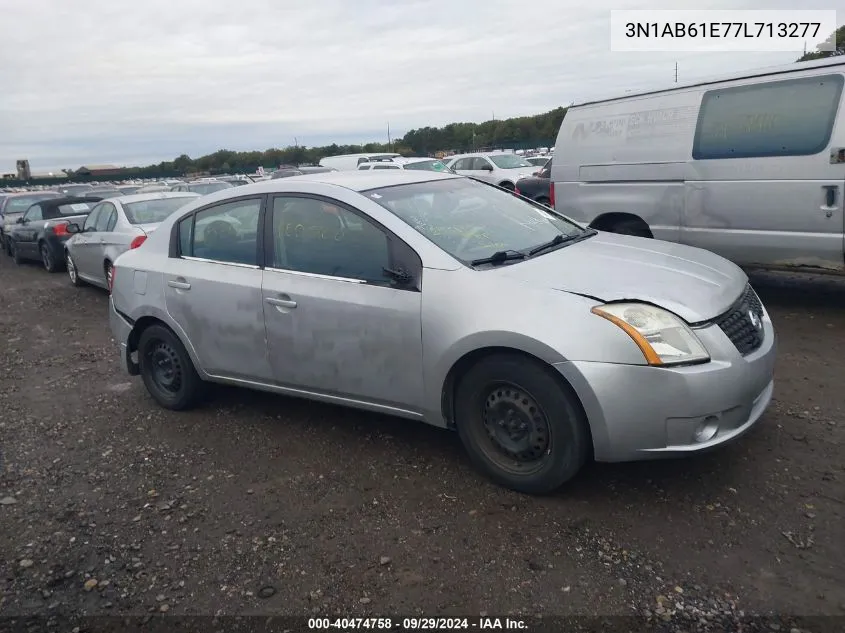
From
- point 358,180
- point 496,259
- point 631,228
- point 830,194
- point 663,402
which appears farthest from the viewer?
point 631,228

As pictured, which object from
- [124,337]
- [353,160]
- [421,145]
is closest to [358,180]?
[124,337]

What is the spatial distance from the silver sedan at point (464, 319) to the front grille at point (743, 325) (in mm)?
13

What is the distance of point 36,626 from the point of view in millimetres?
2896

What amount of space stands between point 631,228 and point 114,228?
6.68 metres

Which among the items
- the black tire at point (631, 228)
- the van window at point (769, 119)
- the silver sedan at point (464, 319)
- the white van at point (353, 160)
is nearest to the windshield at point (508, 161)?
the white van at point (353, 160)

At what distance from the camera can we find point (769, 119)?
21.2 feet

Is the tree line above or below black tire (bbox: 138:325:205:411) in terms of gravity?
above

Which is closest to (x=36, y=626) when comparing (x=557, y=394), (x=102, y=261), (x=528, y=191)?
(x=557, y=394)

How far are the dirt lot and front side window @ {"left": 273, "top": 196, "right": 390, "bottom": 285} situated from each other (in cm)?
113

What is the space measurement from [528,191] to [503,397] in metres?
12.1

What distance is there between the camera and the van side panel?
7168mm

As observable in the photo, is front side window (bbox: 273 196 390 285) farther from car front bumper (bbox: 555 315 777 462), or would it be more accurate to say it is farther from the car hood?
car front bumper (bbox: 555 315 777 462)

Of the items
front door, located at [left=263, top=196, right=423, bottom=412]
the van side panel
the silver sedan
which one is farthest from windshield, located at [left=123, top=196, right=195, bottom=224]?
front door, located at [left=263, top=196, right=423, bottom=412]

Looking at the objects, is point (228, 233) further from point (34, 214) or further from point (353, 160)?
point (353, 160)
